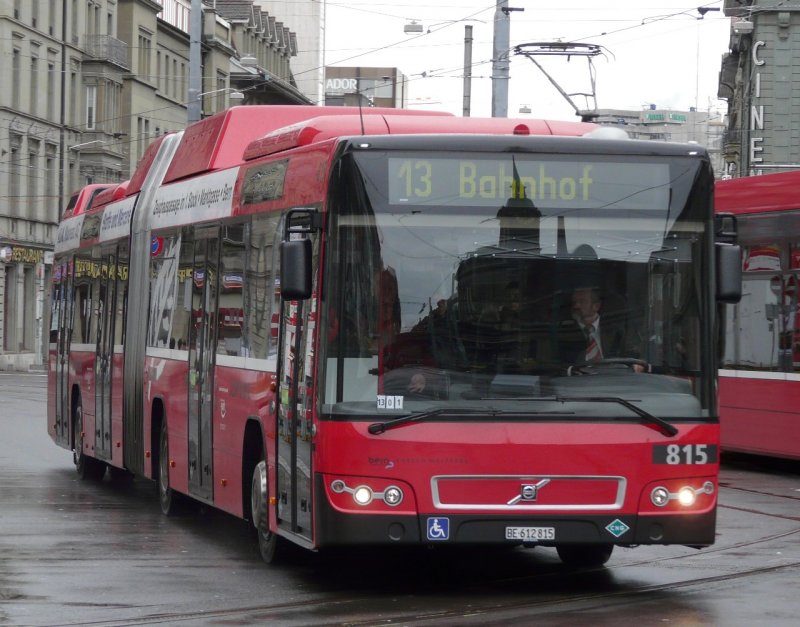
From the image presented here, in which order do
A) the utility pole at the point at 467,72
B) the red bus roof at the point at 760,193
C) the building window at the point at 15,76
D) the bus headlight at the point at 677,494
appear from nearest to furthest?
1. the bus headlight at the point at 677,494
2. the red bus roof at the point at 760,193
3. the utility pole at the point at 467,72
4. the building window at the point at 15,76

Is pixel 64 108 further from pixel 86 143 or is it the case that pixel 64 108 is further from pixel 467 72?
pixel 467 72

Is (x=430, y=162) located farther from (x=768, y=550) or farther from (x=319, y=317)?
(x=768, y=550)

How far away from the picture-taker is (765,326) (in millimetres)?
19547

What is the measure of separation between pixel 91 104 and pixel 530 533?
206 ft

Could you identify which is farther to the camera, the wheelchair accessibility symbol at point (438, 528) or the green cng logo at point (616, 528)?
the green cng logo at point (616, 528)

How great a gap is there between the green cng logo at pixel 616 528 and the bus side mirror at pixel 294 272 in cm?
207

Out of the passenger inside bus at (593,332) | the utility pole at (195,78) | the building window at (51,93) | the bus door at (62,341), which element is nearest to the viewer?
the passenger inside bus at (593,332)

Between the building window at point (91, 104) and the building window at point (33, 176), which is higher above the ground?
the building window at point (91, 104)

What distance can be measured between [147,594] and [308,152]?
274 cm

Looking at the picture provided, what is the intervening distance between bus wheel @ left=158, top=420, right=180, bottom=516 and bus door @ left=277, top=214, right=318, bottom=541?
419cm

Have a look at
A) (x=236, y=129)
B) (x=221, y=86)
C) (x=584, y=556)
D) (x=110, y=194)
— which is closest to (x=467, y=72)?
(x=110, y=194)

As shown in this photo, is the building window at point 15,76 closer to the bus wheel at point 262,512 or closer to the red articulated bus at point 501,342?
the bus wheel at point 262,512

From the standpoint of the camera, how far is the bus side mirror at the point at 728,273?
10461 millimetres

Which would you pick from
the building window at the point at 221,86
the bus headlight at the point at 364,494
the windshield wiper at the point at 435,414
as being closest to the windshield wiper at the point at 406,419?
the windshield wiper at the point at 435,414
